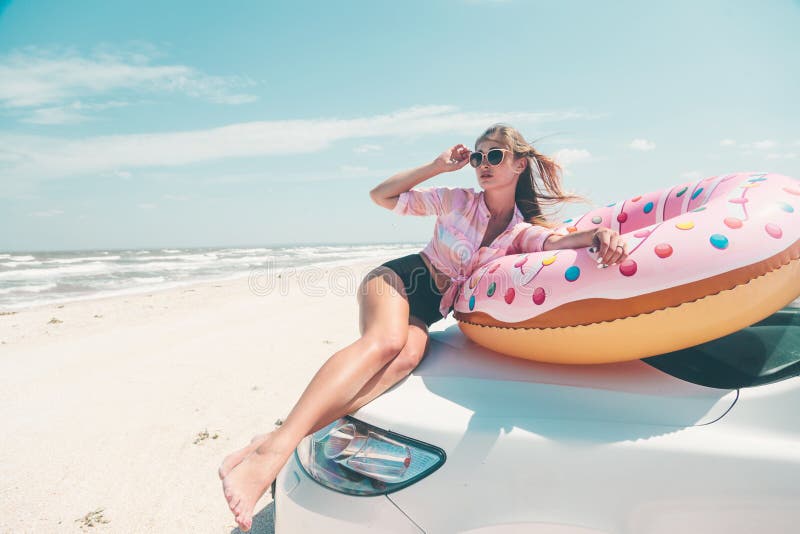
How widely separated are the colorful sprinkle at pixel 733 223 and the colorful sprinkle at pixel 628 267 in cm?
36

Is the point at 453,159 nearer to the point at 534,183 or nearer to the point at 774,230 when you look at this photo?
the point at 534,183

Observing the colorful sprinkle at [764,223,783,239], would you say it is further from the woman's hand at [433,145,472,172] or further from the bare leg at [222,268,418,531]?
the woman's hand at [433,145,472,172]

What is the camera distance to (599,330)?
1612 millimetres

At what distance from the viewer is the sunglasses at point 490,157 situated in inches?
106

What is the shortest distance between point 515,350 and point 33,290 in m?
16.4

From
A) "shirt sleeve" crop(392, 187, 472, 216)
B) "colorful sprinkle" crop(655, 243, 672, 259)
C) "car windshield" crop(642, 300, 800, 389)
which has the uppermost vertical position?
"shirt sleeve" crop(392, 187, 472, 216)

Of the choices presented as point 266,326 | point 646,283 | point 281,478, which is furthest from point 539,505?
point 266,326

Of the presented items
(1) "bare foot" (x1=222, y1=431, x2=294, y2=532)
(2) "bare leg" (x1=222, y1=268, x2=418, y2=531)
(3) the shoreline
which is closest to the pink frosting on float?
(2) "bare leg" (x1=222, y1=268, x2=418, y2=531)

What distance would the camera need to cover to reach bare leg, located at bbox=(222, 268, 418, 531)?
1.68 meters

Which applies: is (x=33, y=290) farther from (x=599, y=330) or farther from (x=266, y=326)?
(x=599, y=330)

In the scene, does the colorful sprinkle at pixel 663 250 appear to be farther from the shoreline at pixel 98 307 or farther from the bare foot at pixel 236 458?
the shoreline at pixel 98 307

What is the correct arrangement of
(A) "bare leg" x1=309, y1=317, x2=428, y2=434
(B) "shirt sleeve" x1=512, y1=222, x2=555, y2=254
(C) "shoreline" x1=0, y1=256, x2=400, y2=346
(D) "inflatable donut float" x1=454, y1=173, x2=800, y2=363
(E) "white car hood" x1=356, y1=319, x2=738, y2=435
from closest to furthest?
(E) "white car hood" x1=356, y1=319, x2=738, y2=435
(D) "inflatable donut float" x1=454, y1=173, x2=800, y2=363
(A) "bare leg" x1=309, y1=317, x2=428, y2=434
(B) "shirt sleeve" x1=512, y1=222, x2=555, y2=254
(C) "shoreline" x1=0, y1=256, x2=400, y2=346

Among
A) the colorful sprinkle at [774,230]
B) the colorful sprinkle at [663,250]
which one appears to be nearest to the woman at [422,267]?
the colorful sprinkle at [663,250]

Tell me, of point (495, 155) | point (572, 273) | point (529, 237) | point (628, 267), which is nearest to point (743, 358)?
point (628, 267)
